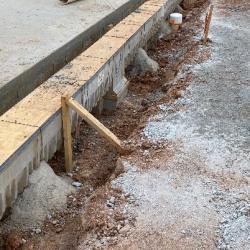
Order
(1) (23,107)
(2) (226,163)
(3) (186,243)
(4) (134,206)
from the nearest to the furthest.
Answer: (3) (186,243), (4) (134,206), (1) (23,107), (2) (226,163)

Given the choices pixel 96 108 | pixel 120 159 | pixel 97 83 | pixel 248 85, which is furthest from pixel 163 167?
pixel 248 85

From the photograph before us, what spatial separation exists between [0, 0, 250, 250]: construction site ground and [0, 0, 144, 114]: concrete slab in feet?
4.43

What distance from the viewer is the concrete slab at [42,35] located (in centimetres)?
771

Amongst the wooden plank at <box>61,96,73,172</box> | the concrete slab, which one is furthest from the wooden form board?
the concrete slab

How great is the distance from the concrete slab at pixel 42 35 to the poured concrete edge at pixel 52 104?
0.43m

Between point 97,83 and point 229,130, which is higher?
point 97,83

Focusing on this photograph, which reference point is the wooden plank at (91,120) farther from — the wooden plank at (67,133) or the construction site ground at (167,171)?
the construction site ground at (167,171)

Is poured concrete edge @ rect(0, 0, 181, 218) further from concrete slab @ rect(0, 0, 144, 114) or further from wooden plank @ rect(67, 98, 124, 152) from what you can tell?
concrete slab @ rect(0, 0, 144, 114)

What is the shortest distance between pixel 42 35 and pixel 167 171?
4331 millimetres

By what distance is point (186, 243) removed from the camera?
5.65 metres

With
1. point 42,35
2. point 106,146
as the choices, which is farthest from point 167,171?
point 42,35

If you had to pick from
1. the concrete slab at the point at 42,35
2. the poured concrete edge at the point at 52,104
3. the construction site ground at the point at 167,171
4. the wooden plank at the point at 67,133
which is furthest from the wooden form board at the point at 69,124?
the concrete slab at the point at 42,35

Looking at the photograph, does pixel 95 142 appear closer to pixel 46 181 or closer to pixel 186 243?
pixel 46 181

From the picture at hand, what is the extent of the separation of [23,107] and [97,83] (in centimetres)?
194
